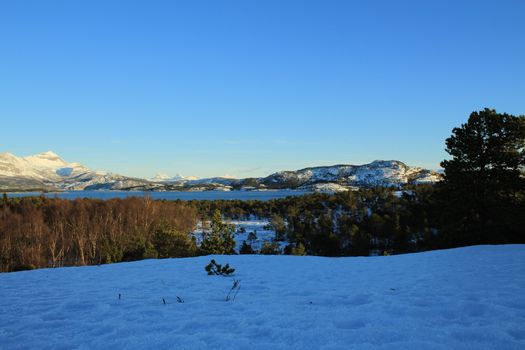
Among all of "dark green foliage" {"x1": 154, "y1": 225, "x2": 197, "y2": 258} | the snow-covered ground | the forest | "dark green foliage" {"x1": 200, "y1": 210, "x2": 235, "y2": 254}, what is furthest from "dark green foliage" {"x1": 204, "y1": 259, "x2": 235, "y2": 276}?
"dark green foliage" {"x1": 200, "y1": 210, "x2": 235, "y2": 254}

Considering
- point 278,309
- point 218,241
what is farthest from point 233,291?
point 218,241

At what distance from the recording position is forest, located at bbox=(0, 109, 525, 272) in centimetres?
2319

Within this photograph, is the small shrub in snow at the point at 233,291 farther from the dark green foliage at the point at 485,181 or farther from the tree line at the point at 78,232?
the tree line at the point at 78,232

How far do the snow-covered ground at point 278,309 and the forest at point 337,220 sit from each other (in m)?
11.0

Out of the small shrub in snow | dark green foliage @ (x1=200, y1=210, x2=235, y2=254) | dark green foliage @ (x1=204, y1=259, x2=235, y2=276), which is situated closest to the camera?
the small shrub in snow

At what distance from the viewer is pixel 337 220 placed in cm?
6888

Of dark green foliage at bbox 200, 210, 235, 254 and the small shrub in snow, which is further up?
the small shrub in snow

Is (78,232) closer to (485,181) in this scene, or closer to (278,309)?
(485,181)

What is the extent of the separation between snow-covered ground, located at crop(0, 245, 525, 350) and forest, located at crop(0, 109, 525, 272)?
11.0 m

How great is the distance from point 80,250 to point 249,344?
199 feet

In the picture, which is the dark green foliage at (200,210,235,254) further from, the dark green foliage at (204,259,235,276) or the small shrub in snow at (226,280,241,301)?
A: the small shrub in snow at (226,280,241,301)

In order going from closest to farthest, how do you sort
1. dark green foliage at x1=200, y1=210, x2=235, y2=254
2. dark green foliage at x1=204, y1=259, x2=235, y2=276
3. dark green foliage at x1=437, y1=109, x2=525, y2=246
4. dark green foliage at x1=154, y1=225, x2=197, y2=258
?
dark green foliage at x1=204, y1=259, x2=235, y2=276 → dark green foliage at x1=437, y1=109, x2=525, y2=246 → dark green foliage at x1=154, y1=225, x2=197, y2=258 → dark green foliage at x1=200, y1=210, x2=235, y2=254

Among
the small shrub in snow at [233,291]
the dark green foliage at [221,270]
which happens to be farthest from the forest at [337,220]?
the small shrub in snow at [233,291]

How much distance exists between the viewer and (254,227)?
95.6 meters
